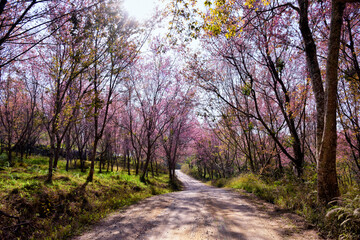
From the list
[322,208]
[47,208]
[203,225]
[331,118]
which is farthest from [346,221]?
[47,208]

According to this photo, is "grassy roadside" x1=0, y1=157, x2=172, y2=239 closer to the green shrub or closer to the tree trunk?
the green shrub

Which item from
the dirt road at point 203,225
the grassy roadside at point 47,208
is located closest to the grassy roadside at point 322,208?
the dirt road at point 203,225

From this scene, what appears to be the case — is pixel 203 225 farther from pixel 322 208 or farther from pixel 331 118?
Answer: pixel 331 118

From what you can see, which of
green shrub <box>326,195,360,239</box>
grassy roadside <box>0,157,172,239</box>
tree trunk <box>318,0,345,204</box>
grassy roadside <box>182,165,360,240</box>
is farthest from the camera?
tree trunk <box>318,0,345,204</box>

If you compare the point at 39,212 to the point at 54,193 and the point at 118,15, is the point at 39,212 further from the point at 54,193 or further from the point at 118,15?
the point at 118,15

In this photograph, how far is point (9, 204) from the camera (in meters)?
4.73

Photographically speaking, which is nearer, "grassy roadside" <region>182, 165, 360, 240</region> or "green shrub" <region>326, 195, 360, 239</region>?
"green shrub" <region>326, 195, 360, 239</region>

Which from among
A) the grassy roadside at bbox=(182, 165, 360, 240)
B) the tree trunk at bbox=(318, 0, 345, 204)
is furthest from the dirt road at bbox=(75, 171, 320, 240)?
the tree trunk at bbox=(318, 0, 345, 204)

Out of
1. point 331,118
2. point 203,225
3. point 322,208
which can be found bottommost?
point 203,225

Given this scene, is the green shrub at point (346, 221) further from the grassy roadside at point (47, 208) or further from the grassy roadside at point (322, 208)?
the grassy roadside at point (47, 208)

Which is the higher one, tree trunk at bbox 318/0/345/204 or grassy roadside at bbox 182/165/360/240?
tree trunk at bbox 318/0/345/204

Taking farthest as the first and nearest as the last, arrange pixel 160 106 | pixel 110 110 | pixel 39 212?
pixel 110 110 → pixel 160 106 → pixel 39 212

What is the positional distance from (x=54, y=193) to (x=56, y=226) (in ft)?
6.35

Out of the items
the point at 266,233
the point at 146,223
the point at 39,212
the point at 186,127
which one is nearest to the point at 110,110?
the point at 186,127
